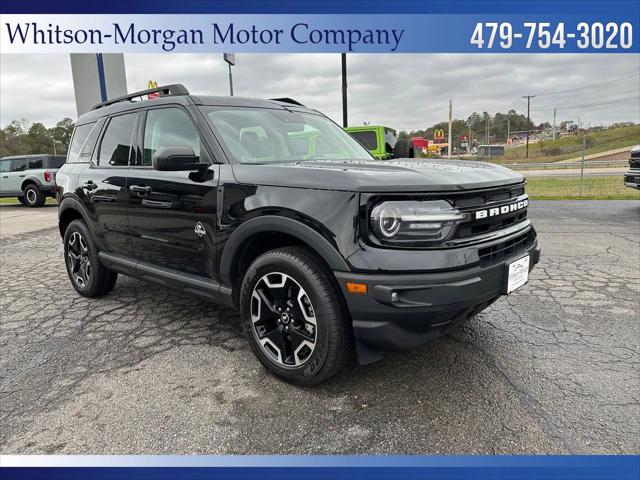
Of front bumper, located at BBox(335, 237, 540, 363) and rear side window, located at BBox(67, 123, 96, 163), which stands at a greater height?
rear side window, located at BBox(67, 123, 96, 163)

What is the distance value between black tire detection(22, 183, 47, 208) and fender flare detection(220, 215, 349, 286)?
51.2 feet

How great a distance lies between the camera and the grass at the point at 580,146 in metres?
48.4

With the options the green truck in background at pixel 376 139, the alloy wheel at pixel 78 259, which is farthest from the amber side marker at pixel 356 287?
the green truck in background at pixel 376 139

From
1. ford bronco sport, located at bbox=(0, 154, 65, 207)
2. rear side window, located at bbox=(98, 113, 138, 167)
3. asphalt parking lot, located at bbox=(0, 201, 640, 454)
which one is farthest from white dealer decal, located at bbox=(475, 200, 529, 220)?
ford bronco sport, located at bbox=(0, 154, 65, 207)

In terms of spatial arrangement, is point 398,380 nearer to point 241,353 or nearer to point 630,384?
point 241,353

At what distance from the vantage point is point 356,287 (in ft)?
7.39

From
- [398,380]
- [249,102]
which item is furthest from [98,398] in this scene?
[249,102]

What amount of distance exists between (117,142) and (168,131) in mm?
809

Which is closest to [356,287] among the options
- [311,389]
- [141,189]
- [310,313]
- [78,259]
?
[310,313]

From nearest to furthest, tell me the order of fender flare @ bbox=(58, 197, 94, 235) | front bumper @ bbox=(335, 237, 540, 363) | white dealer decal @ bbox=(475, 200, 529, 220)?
1. front bumper @ bbox=(335, 237, 540, 363)
2. white dealer decal @ bbox=(475, 200, 529, 220)
3. fender flare @ bbox=(58, 197, 94, 235)

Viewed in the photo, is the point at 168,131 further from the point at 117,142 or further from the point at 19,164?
the point at 19,164

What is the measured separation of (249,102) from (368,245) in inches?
75.7

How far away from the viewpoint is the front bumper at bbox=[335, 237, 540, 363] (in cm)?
220

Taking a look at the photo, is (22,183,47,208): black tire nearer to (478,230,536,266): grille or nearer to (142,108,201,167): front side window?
(142,108,201,167): front side window
